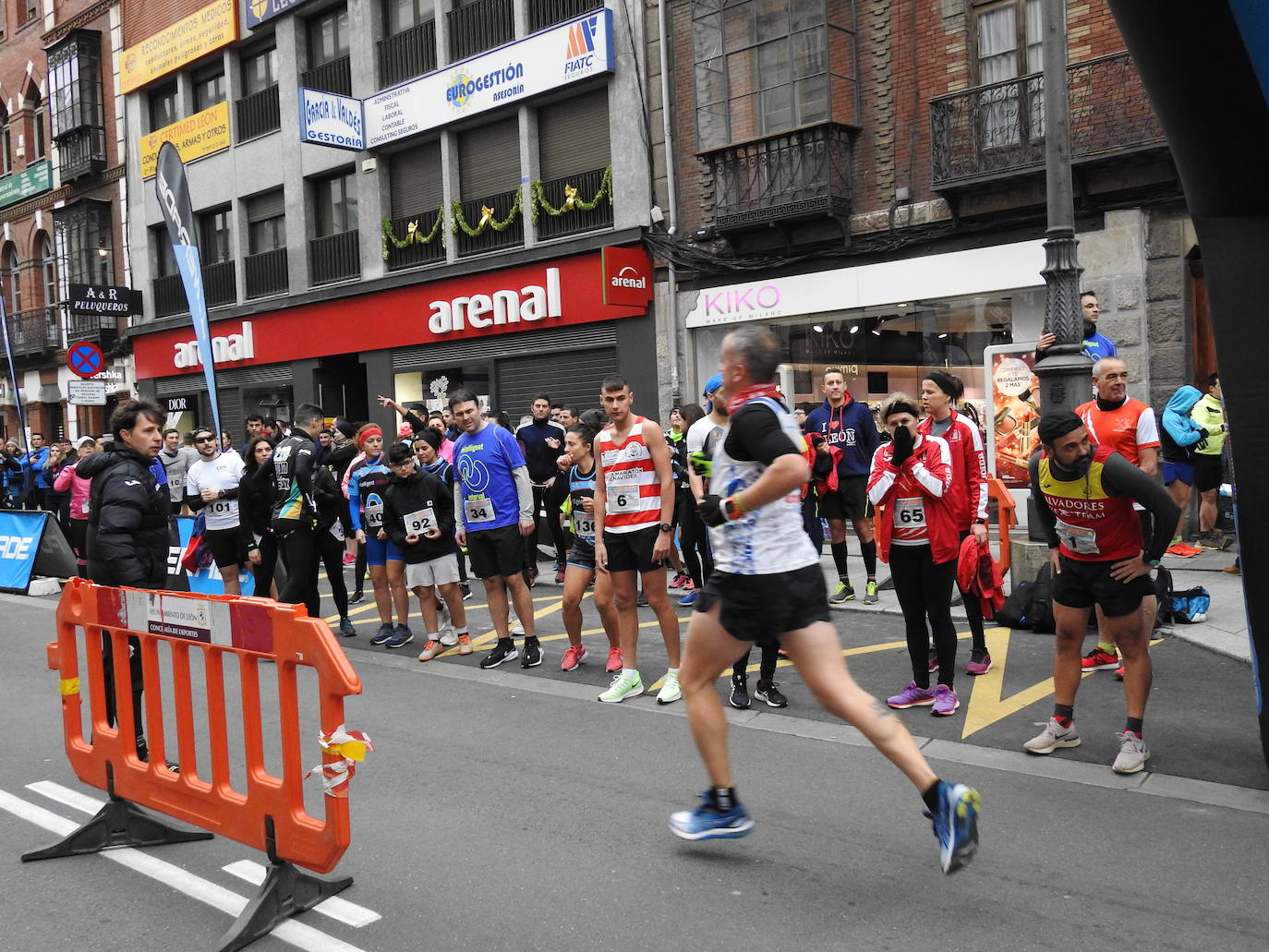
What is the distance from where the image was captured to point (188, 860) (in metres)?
4.48

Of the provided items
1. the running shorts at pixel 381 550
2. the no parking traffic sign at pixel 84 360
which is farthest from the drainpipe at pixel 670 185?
the no parking traffic sign at pixel 84 360

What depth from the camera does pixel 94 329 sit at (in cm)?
2866

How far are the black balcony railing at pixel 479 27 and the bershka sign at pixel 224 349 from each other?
8224mm

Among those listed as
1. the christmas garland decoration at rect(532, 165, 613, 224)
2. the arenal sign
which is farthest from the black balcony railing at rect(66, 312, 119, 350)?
the christmas garland decoration at rect(532, 165, 613, 224)

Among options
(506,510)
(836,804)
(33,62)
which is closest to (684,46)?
(506,510)

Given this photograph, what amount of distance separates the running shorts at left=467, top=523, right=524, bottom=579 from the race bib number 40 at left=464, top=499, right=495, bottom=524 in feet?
0.29

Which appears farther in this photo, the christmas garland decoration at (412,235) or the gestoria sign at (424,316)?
the christmas garland decoration at (412,235)

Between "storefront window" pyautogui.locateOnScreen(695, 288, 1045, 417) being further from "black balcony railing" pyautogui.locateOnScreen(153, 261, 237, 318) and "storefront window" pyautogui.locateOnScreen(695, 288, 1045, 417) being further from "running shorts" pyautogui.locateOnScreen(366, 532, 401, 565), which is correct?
"black balcony railing" pyautogui.locateOnScreen(153, 261, 237, 318)

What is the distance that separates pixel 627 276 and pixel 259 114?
11.6m

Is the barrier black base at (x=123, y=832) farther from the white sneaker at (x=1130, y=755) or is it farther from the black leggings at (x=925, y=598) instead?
the white sneaker at (x=1130, y=755)

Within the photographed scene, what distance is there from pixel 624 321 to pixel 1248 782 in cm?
1315

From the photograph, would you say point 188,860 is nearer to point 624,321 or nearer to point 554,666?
point 554,666

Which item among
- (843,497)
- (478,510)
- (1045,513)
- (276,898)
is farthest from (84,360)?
(1045,513)

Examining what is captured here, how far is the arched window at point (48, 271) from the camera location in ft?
101
